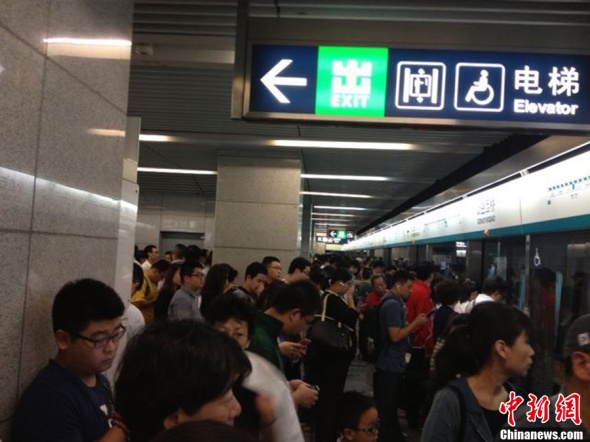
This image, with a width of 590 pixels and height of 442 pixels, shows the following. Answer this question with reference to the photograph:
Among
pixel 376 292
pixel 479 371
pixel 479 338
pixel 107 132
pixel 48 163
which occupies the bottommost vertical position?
pixel 376 292

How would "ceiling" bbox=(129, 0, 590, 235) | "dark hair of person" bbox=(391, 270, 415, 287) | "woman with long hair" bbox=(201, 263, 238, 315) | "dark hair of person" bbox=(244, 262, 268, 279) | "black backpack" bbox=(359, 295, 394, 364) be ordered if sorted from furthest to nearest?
"dark hair of person" bbox=(391, 270, 415, 287) → "dark hair of person" bbox=(244, 262, 268, 279) → "black backpack" bbox=(359, 295, 394, 364) → "woman with long hair" bbox=(201, 263, 238, 315) → "ceiling" bbox=(129, 0, 590, 235)

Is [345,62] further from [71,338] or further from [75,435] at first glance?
[75,435]

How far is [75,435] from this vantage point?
6.00 ft

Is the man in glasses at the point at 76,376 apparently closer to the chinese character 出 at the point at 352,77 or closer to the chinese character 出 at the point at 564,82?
the chinese character 出 at the point at 352,77

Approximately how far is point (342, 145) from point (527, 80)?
481 centimetres

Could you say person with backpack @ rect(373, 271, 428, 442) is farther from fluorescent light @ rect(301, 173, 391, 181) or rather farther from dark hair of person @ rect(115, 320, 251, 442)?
fluorescent light @ rect(301, 173, 391, 181)

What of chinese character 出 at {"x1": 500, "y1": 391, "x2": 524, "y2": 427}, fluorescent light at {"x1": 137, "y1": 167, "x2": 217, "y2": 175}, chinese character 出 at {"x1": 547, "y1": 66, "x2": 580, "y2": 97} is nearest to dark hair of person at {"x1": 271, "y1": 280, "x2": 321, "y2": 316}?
chinese character 出 at {"x1": 500, "y1": 391, "x2": 524, "y2": 427}

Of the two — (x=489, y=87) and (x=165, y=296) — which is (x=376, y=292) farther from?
(x=489, y=87)

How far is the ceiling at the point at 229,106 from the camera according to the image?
3.57 m

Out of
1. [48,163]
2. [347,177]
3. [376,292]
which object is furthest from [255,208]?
[48,163]

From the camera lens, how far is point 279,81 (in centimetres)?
313

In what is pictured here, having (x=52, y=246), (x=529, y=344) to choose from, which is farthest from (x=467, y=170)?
(x=52, y=246)

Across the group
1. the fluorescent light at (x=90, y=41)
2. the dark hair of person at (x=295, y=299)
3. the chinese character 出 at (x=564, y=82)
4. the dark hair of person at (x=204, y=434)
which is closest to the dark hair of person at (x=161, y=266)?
the dark hair of person at (x=295, y=299)

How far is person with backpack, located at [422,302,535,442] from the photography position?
206 centimetres
